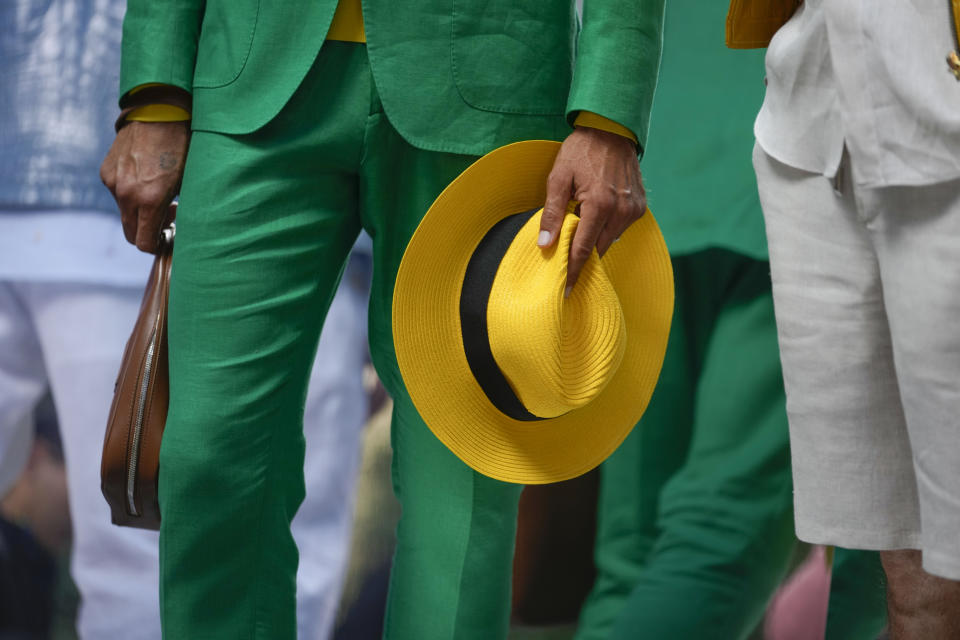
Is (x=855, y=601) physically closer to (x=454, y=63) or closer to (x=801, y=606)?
(x=801, y=606)

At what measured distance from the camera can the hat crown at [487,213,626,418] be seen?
3.36 feet

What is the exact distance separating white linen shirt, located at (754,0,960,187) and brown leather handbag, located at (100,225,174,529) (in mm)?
761

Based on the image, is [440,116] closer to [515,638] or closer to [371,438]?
[371,438]

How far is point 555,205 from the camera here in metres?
1.05

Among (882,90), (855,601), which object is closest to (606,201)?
(882,90)

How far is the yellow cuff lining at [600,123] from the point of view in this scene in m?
1.06

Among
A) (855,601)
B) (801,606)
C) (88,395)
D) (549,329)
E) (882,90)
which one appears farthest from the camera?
(88,395)

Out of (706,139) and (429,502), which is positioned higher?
(706,139)

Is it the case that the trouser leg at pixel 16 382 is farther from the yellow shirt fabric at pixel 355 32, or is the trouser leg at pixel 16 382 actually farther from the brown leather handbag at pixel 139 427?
the yellow shirt fabric at pixel 355 32

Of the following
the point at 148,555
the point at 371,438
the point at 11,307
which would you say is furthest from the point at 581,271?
the point at 11,307

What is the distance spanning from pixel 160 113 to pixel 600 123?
52 cm

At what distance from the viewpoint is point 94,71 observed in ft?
6.70

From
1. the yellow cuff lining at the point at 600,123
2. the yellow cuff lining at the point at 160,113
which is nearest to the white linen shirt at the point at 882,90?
the yellow cuff lining at the point at 600,123

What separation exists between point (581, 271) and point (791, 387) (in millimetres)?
247
